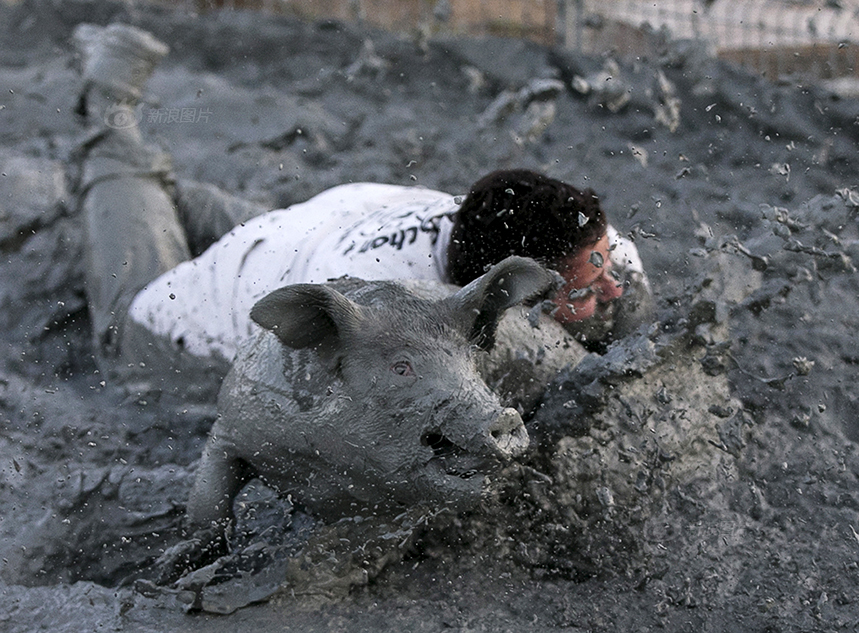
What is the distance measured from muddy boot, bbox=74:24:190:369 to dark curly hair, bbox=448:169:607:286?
1728mm

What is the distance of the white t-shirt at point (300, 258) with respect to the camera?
286 cm

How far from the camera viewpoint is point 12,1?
6934 mm

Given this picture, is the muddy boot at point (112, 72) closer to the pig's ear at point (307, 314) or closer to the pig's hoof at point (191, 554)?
the pig's hoof at point (191, 554)

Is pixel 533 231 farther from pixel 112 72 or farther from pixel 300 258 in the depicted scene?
pixel 112 72

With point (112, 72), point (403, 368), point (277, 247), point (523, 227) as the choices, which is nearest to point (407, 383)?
point (403, 368)

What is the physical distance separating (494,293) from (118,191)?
257cm

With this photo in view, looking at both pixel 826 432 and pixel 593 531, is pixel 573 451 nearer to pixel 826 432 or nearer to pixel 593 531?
pixel 593 531

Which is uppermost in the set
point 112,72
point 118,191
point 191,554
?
point 112,72

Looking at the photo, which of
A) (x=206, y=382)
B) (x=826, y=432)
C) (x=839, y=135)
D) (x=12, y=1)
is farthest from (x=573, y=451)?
(x=12, y=1)

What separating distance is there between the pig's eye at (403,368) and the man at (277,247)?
615mm

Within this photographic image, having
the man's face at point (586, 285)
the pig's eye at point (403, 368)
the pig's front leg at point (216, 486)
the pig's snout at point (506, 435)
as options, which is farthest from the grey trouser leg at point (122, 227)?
the pig's snout at point (506, 435)

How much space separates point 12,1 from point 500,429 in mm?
6330

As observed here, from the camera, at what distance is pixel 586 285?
2775mm

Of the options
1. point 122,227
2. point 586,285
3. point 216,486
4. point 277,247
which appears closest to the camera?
point 216,486
